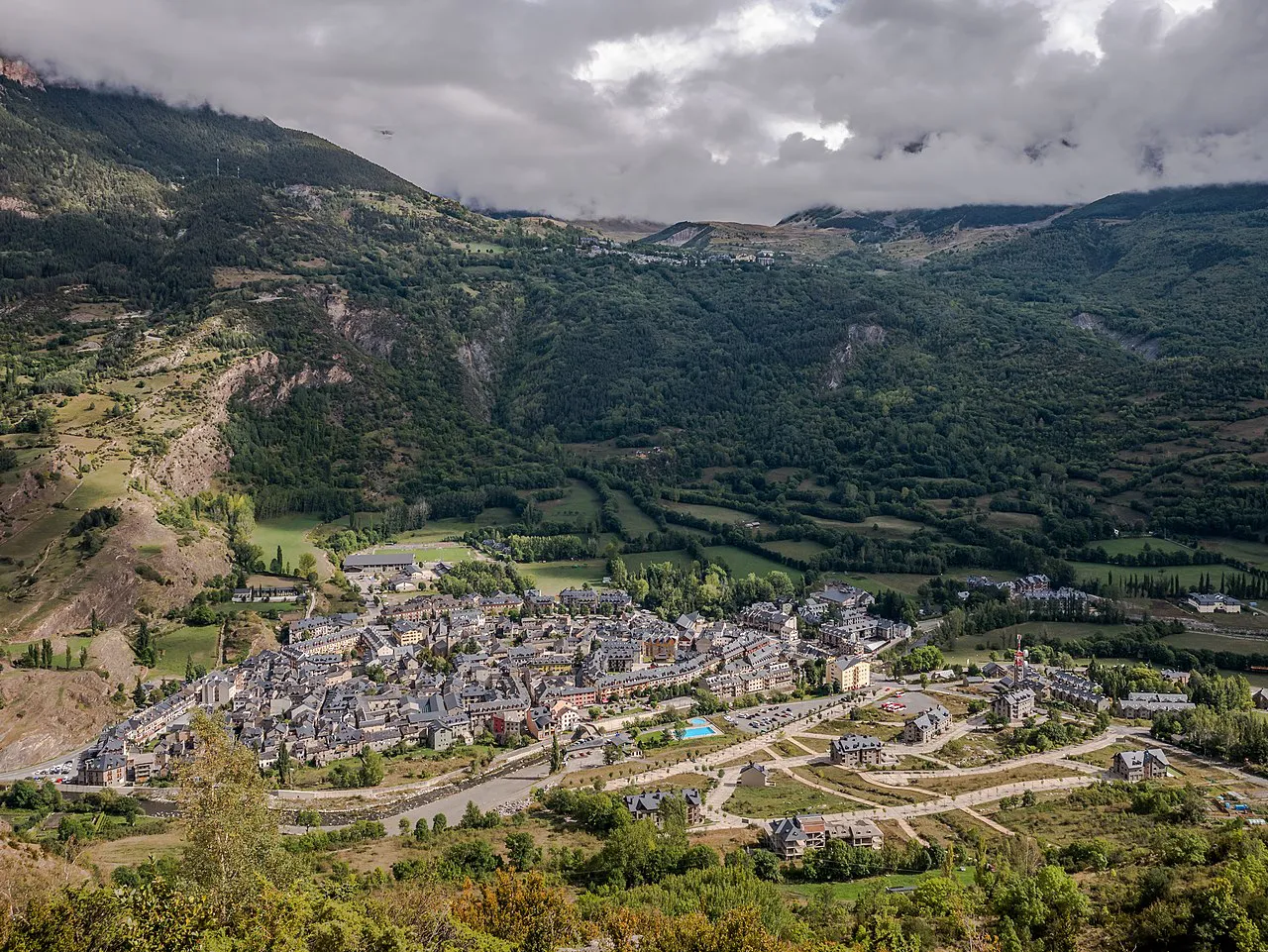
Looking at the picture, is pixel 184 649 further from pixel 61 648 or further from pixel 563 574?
pixel 563 574

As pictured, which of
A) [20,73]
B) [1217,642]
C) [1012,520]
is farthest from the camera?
[20,73]

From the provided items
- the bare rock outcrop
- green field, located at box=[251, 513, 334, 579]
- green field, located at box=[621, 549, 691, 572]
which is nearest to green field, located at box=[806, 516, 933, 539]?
green field, located at box=[621, 549, 691, 572]

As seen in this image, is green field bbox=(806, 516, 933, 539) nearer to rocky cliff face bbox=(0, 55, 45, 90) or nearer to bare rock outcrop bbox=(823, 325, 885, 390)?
bare rock outcrop bbox=(823, 325, 885, 390)

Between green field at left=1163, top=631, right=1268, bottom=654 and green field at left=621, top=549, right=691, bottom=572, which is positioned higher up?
green field at left=621, top=549, right=691, bottom=572

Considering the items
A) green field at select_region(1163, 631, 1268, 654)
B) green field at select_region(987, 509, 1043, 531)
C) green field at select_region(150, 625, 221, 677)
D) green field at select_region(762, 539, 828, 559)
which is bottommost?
green field at select_region(150, 625, 221, 677)

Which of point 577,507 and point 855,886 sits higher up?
point 577,507

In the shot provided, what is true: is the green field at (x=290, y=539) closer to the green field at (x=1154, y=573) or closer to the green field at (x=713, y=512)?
the green field at (x=713, y=512)

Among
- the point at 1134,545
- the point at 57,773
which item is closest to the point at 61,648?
the point at 57,773
